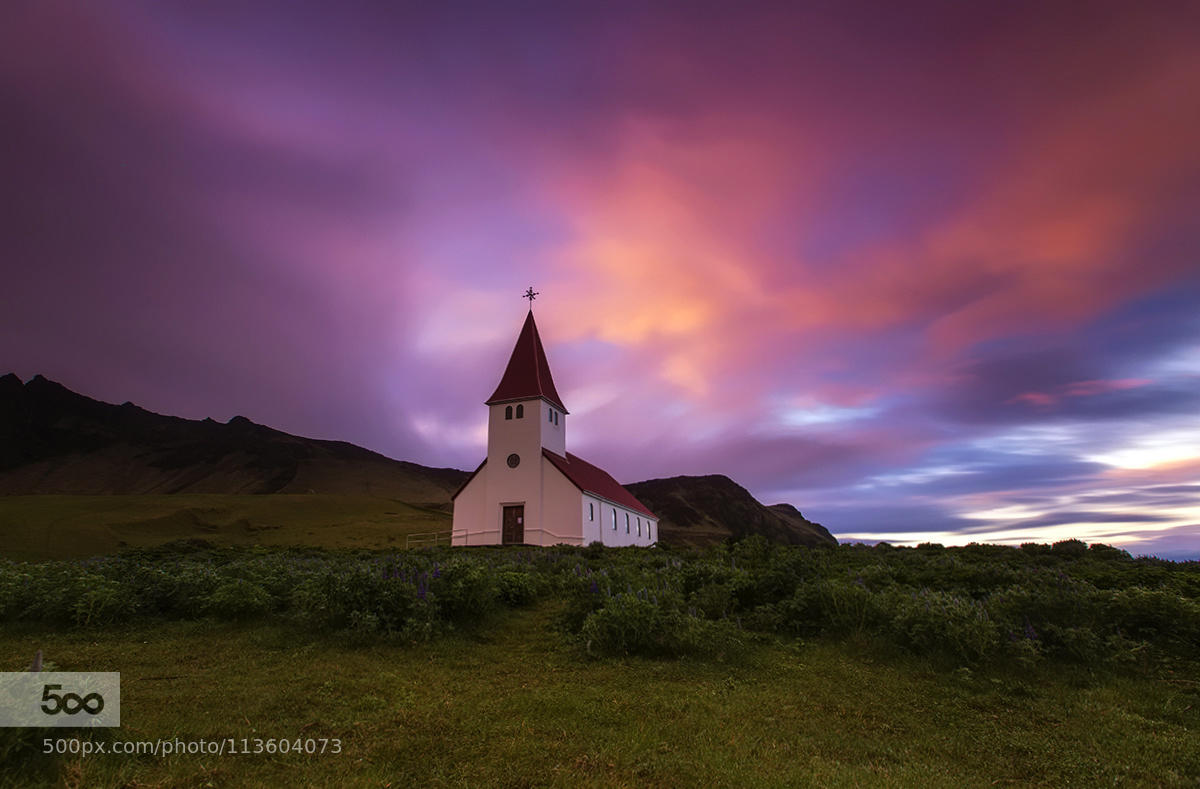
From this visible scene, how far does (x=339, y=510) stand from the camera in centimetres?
5509

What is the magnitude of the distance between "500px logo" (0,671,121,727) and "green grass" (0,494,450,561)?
105 feet

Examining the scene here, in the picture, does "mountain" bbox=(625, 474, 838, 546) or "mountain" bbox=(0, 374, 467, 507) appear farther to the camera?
"mountain" bbox=(0, 374, 467, 507)

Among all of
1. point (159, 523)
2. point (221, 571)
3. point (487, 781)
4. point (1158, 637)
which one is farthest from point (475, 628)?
point (159, 523)

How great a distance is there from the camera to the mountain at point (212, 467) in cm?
12081

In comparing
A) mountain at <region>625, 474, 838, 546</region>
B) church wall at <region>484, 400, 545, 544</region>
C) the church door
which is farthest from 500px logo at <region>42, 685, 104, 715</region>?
mountain at <region>625, 474, 838, 546</region>

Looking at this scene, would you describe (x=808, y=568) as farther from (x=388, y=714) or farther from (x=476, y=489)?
(x=476, y=489)

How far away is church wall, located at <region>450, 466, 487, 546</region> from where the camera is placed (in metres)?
39.8

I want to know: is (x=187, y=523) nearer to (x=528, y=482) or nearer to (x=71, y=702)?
(x=528, y=482)

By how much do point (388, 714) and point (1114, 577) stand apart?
1093 cm

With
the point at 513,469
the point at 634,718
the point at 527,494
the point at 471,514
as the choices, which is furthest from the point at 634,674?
the point at 471,514

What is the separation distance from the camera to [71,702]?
15.1ft

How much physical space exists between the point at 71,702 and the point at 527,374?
3818 cm

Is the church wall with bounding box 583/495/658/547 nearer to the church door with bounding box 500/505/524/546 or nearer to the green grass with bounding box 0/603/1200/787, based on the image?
the church door with bounding box 500/505/524/546

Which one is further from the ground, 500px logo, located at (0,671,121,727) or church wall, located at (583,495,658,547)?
500px logo, located at (0,671,121,727)
